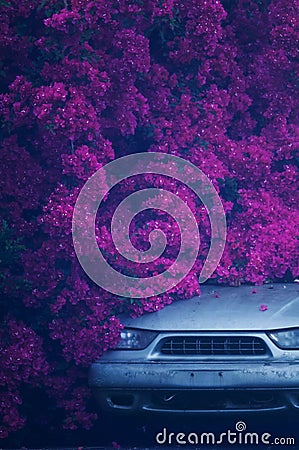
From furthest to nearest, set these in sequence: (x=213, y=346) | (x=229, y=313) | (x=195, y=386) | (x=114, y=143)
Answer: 1. (x=114, y=143)
2. (x=229, y=313)
3. (x=213, y=346)
4. (x=195, y=386)

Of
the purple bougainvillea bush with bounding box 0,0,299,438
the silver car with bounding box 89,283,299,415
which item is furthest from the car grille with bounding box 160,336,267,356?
the purple bougainvillea bush with bounding box 0,0,299,438

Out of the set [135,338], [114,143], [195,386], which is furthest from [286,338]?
[114,143]

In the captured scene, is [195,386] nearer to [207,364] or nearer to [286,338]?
[207,364]

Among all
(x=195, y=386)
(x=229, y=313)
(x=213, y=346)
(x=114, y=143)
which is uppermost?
(x=114, y=143)

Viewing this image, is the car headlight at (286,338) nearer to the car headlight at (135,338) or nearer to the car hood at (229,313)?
the car hood at (229,313)

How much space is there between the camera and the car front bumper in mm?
5031

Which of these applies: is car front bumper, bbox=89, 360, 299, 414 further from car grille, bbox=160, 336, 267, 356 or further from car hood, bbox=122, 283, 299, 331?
car hood, bbox=122, 283, 299, 331

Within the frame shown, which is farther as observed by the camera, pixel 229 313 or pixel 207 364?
pixel 229 313

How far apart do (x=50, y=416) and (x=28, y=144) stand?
7.26 ft

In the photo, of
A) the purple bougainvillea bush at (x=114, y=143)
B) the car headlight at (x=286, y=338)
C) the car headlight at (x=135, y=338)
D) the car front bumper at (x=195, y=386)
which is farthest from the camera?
the purple bougainvillea bush at (x=114, y=143)

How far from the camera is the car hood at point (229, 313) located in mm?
5227

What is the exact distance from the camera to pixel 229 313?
17.7ft

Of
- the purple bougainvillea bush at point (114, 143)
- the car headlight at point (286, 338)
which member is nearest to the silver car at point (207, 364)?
the car headlight at point (286, 338)

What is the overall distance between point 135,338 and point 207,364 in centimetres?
59
